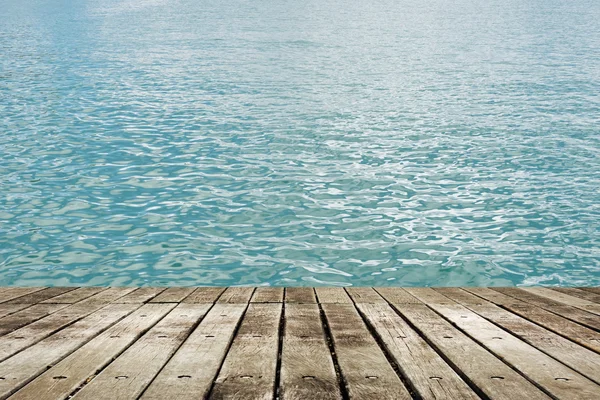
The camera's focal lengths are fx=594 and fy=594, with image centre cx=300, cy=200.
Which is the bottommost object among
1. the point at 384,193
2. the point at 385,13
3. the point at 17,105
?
the point at 384,193

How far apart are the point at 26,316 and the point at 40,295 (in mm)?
533

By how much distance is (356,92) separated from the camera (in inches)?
633

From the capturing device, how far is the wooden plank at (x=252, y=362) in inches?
75.6

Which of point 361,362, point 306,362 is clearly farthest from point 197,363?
point 361,362

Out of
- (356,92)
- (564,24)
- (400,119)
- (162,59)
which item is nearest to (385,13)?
(564,24)

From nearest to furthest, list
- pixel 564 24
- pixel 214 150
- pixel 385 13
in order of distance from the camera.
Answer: pixel 214 150
pixel 564 24
pixel 385 13

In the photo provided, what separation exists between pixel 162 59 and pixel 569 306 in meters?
21.0

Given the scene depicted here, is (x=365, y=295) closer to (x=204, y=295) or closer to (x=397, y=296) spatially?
(x=397, y=296)

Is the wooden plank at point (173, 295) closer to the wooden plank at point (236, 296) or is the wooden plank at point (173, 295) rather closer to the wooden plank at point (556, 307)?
the wooden plank at point (236, 296)

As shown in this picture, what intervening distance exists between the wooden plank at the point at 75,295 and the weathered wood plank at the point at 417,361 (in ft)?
5.33

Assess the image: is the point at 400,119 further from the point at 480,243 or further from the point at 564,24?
the point at 564,24

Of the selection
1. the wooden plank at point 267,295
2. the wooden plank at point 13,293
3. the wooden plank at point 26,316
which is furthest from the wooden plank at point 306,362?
the wooden plank at point 13,293

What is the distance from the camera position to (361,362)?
7.19 ft

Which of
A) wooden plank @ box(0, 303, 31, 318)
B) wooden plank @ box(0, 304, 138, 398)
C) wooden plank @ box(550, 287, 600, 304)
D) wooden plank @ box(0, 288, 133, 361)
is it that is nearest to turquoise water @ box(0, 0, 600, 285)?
wooden plank @ box(550, 287, 600, 304)
